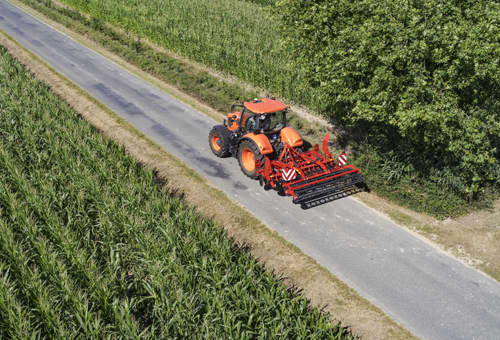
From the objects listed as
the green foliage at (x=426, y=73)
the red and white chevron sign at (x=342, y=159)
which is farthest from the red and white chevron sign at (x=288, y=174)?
the green foliage at (x=426, y=73)

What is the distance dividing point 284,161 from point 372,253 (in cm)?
404

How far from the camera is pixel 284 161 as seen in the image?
13031 millimetres

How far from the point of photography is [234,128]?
14.7 metres

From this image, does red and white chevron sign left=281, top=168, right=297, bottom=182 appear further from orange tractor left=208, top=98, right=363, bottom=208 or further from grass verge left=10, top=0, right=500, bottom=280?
grass verge left=10, top=0, right=500, bottom=280

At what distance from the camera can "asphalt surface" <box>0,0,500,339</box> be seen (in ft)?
28.8

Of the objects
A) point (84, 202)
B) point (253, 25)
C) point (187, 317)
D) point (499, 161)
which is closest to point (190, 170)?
point (84, 202)

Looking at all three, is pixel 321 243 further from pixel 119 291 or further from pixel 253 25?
pixel 253 25

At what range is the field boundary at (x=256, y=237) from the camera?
28.7 feet

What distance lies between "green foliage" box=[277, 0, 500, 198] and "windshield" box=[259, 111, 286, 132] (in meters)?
1.77

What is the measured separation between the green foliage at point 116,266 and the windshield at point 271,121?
408 cm

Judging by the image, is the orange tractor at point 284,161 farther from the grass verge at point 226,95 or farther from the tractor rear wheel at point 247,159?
the grass verge at point 226,95

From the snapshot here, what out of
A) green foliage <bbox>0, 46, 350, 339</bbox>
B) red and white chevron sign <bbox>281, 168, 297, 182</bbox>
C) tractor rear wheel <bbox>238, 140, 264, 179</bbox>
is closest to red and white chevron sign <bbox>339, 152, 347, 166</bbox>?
red and white chevron sign <bbox>281, 168, 297, 182</bbox>

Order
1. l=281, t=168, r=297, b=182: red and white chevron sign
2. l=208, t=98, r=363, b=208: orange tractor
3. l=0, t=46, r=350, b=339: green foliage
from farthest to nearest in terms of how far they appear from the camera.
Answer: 1. l=208, t=98, r=363, b=208: orange tractor
2. l=281, t=168, r=297, b=182: red and white chevron sign
3. l=0, t=46, r=350, b=339: green foliage

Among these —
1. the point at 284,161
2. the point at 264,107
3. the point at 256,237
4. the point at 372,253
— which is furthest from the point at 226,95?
the point at 372,253
